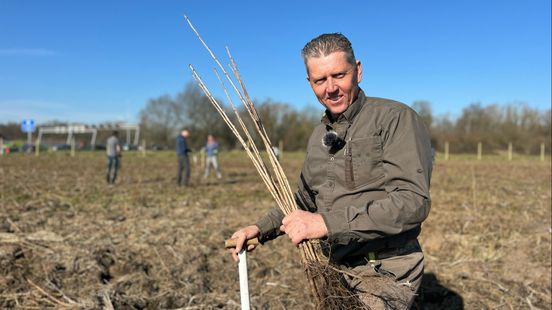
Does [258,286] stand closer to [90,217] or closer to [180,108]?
[90,217]

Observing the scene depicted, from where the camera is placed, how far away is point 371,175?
79.4 inches

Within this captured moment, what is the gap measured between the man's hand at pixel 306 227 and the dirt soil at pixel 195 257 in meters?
2.62

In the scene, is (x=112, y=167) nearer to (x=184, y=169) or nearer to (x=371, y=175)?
(x=184, y=169)

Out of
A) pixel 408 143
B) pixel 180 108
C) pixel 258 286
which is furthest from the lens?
pixel 180 108

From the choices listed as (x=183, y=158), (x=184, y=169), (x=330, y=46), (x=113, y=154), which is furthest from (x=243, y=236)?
(x=113, y=154)

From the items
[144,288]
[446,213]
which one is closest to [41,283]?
[144,288]

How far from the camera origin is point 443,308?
4684 millimetres

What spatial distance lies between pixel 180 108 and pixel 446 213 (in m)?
59.2

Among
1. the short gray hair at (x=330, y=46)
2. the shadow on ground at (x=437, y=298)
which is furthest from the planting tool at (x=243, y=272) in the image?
the shadow on ground at (x=437, y=298)

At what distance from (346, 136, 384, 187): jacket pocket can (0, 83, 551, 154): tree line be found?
149 ft

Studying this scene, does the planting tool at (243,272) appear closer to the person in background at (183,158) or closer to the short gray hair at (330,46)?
the short gray hair at (330,46)

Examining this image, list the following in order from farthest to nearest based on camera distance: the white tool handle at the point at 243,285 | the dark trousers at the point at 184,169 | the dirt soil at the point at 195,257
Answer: the dark trousers at the point at 184,169, the dirt soil at the point at 195,257, the white tool handle at the point at 243,285

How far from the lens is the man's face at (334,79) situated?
1984mm

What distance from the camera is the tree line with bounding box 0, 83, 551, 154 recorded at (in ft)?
169
